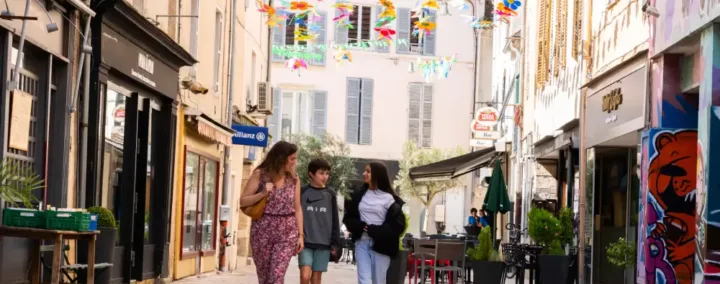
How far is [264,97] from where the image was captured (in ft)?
98.4

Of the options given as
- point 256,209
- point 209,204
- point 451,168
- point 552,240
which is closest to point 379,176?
point 256,209

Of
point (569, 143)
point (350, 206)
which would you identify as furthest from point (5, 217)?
point (569, 143)

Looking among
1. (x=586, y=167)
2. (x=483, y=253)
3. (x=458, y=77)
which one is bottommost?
(x=483, y=253)

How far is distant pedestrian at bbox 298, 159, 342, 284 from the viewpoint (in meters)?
11.1

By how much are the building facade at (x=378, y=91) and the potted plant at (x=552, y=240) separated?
27706 millimetres

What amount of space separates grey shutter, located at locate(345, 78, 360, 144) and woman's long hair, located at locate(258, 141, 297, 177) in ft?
116

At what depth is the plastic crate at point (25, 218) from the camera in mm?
9945

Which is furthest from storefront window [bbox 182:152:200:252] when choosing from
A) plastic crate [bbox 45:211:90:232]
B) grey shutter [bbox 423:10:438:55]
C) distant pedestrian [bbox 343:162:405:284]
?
grey shutter [bbox 423:10:438:55]

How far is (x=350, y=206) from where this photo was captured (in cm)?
1220

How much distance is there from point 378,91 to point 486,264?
30.0 m

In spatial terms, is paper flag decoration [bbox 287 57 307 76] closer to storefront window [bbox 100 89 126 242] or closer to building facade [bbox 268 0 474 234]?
building facade [bbox 268 0 474 234]

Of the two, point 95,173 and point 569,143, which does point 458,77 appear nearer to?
point 569,143

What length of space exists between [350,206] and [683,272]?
133 inches

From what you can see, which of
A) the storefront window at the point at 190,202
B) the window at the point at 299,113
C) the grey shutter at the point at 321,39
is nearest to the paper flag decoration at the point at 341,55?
the grey shutter at the point at 321,39
